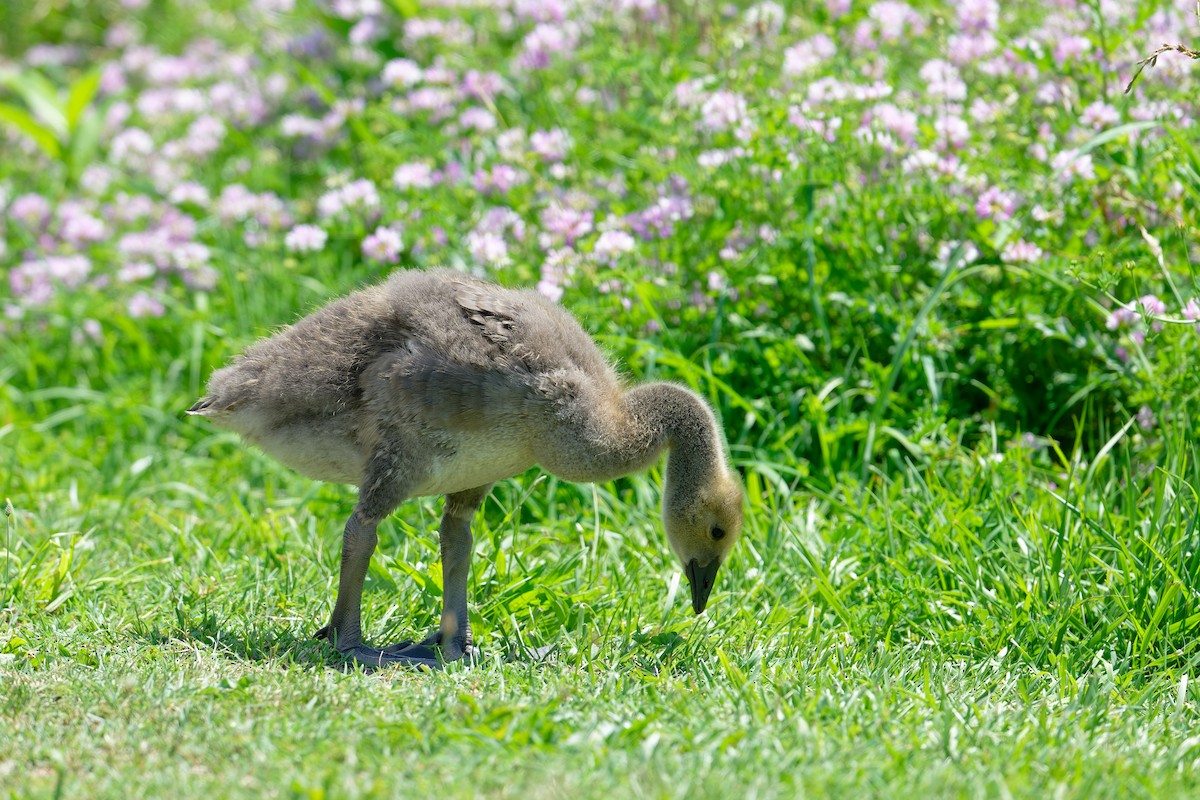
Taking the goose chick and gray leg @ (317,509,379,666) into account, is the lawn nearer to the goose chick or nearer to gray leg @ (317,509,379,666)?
gray leg @ (317,509,379,666)

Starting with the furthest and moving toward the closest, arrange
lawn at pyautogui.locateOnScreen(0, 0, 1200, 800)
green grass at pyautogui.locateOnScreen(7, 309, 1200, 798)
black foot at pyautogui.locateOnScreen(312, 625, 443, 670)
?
black foot at pyautogui.locateOnScreen(312, 625, 443, 670) < lawn at pyautogui.locateOnScreen(0, 0, 1200, 800) < green grass at pyautogui.locateOnScreen(7, 309, 1200, 798)

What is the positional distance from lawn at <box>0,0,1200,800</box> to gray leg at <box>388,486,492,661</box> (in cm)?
15

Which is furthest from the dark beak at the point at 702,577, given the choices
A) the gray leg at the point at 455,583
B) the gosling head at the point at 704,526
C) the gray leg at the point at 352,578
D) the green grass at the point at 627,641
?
the gray leg at the point at 352,578

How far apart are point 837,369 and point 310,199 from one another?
376 centimetres

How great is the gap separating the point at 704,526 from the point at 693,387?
1513mm

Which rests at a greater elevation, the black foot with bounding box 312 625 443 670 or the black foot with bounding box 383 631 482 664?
the black foot with bounding box 312 625 443 670

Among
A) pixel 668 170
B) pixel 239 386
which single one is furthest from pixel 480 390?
pixel 668 170

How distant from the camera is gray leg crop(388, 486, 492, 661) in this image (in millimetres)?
4707

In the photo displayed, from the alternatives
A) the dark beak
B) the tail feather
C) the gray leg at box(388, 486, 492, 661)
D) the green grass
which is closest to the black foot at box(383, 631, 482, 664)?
the gray leg at box(388, 486, 492, 661)

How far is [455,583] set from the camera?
4867mm

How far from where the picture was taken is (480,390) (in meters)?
4.59

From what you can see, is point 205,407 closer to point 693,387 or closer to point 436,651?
point 436,651

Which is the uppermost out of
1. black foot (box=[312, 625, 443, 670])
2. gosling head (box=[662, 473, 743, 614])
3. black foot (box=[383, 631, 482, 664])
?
gosling head (box=[662, 473, 743, 614])

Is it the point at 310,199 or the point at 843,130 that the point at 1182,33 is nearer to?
the point at 843,130
